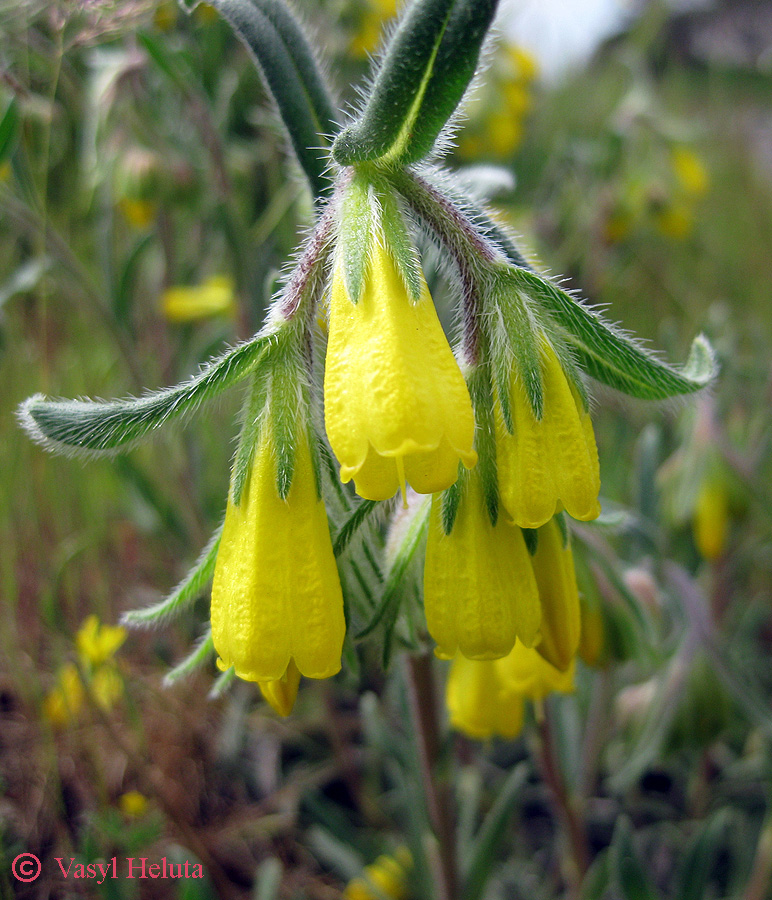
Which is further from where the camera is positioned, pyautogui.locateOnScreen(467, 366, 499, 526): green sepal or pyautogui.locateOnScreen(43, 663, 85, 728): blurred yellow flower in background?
pyautogui.locateOnScreen(43, 663, 85, 728): blurred yellow flower in background

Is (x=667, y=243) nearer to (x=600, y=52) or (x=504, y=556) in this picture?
(x=504, y=556)

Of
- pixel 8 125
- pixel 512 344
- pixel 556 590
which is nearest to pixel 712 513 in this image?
pixel 556 590

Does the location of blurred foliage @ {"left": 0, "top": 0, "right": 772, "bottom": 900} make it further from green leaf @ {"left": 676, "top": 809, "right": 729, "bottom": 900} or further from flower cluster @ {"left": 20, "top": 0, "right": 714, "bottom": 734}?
flower cluster @ {"left": 20, "top": 0, "right": 714, "bottom": 734}

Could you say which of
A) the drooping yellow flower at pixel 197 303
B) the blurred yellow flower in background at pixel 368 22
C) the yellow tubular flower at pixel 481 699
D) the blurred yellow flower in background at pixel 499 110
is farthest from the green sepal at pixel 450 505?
the blurred yellow flower in background at pixel 499 110

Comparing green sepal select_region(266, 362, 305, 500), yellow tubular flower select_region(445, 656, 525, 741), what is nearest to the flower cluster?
green sepal select_region(266, 362, 305, 500)

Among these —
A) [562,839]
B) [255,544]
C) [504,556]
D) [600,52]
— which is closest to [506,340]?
[504,556]

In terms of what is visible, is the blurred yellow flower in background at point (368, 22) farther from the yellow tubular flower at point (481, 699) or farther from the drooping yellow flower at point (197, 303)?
the yellow tubular flower at point (481, 699)
